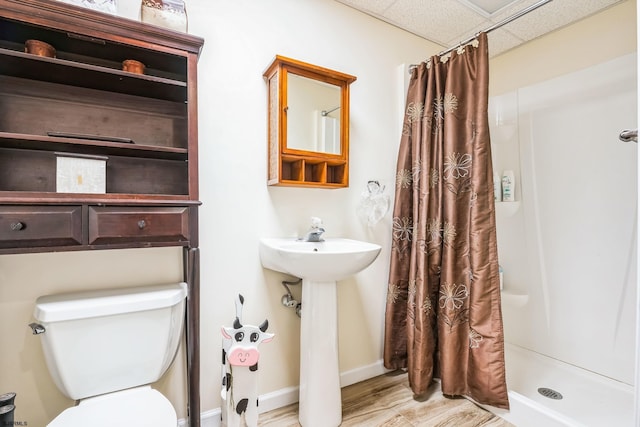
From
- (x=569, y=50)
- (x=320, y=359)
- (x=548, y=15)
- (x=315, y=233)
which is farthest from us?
(x=569, y=50)

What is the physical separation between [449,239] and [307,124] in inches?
37.8

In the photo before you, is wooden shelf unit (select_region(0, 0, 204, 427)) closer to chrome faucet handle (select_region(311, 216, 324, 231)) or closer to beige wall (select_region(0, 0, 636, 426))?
beige wall (select_region(0, 0, 636, 426))

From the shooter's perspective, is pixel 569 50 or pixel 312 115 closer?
pixel 312 115

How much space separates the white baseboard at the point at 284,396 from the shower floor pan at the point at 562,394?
2.06 ft

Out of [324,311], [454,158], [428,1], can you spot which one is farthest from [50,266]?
[428,1]

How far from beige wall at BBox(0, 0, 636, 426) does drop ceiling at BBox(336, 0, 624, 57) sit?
7 centimetres

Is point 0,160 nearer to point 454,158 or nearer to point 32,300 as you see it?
point 32,300

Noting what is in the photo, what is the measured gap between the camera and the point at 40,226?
3.07 ft

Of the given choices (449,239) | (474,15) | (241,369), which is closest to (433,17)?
(474,15)

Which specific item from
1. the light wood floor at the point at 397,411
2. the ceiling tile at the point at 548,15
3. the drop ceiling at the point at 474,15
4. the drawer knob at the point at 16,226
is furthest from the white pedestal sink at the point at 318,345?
the ceiling tile at the point at 548,15

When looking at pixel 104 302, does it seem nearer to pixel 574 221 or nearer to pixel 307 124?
pixel 307 124

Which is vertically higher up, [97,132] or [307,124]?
[307,124]

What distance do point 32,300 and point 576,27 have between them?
3085 mm

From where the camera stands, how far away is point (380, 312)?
78.7 inches
